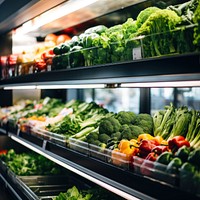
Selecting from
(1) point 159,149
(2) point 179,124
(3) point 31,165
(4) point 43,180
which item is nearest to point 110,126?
(2) point 179,124

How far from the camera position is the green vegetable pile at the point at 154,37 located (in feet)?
5.48

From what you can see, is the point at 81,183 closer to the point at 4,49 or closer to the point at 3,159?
the point at 3,159

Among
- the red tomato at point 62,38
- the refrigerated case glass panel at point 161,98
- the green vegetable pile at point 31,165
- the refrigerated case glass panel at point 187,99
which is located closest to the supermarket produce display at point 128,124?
the green vegetable pile at point 31,165

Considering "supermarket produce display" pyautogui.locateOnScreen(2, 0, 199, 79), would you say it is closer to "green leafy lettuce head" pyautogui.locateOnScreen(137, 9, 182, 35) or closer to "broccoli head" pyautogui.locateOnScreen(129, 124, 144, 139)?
"green leafy lettuce head" pyautogui.locateOnScreen(137, 9, 182, 35)

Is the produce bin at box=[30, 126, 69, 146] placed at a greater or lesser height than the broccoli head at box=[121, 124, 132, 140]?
lesser

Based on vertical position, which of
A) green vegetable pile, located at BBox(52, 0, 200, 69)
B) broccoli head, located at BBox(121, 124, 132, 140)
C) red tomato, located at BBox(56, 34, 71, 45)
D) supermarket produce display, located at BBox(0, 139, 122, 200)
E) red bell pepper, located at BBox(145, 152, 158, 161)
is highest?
red tomato, located at BBox(56, 34, 71, 45)

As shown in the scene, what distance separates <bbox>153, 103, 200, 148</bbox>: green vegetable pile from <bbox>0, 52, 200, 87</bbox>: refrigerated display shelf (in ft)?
1.43

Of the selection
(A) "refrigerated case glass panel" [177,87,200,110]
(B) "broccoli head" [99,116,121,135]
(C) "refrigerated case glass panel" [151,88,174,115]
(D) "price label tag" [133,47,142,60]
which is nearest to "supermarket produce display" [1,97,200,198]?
→ (B) "broccoli head" [99,116,121,135]

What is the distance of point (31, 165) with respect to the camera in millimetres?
4531

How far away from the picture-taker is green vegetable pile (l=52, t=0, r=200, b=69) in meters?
1.67

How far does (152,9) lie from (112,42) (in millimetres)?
335

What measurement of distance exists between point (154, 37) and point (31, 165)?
3.01m

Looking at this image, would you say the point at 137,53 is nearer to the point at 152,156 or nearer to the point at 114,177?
the point at 152,156

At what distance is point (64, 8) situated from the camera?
344 centimetres
